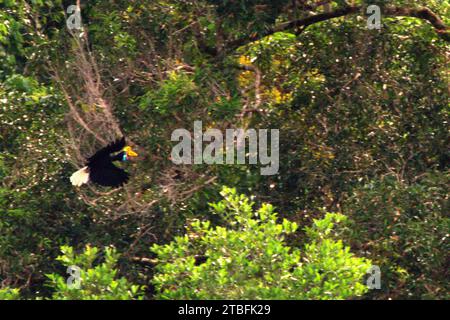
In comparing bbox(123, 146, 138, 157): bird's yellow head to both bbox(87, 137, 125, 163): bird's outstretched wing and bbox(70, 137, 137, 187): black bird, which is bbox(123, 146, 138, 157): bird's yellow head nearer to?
bbox(70, 137, 137, 187): black bird

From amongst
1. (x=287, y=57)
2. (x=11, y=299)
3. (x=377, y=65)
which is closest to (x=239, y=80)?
(x=287, y=57)

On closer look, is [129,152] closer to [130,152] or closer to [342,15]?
[130,152]

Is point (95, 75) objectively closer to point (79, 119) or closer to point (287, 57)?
point (79, 119)

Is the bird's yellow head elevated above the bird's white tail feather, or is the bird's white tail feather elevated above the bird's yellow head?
the bird's yellow head

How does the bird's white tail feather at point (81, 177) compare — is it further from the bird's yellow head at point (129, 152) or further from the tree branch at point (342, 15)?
the tree branch at point (342, 15)

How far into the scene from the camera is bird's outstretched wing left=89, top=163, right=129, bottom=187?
26.5ft

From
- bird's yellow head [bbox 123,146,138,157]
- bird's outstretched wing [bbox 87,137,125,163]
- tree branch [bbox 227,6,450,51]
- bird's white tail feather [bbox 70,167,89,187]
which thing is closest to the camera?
bird's outstretched wing [bbox 87,137,125,163]

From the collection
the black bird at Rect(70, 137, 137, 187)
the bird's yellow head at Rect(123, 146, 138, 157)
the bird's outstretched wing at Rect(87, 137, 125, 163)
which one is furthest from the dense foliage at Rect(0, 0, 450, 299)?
the bird's outstretched wing at Rect(87, 137, 125, 163)

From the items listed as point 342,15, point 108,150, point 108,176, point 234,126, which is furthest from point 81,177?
point 342,15

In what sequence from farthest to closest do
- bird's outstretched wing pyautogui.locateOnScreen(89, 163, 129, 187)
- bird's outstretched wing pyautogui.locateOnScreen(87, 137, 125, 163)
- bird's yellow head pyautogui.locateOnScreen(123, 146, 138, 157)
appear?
bird's yellow head pyautogui.locateOnScreen(123, 146, 138, 157) < bird's outstretched wing pyautogui.locateOnScreen(89, 163, 129, 187) < bird's outstretched wing pyautogui.locateOnScreen(87, 137, 125, 163)

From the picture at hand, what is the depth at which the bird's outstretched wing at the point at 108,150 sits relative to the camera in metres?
7.92

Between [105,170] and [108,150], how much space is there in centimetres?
17

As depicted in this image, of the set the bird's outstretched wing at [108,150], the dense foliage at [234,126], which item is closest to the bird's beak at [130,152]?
the dense foliage at [234,126]

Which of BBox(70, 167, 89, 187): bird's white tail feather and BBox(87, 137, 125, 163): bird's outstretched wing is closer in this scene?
BBox(87, 137, 125, 163): bird's outstretched wing
